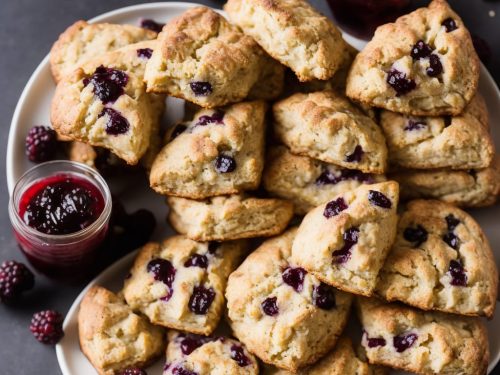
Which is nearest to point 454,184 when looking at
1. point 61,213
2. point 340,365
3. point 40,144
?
point 340,365

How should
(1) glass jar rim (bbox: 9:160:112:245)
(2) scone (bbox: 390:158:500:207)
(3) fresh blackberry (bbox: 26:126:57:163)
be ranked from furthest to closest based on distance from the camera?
1. (3) fresh blackberry (bbox: 26:126:57:163)
2. (2) scone (bbox: 390:158:500:207)
3. (1) glass jar rim (bbox: 9:160:112:245)

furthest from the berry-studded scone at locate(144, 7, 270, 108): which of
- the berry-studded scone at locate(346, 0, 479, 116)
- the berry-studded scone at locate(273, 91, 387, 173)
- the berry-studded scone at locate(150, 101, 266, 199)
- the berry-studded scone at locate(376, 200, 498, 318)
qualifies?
the berry-studded scone at locate(376, 200, 498, 318)

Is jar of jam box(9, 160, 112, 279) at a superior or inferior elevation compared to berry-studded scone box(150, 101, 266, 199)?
inferior

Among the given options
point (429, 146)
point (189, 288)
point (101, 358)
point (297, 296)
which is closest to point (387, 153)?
point (429, 146)

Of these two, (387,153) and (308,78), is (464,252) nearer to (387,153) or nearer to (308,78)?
(387,153)

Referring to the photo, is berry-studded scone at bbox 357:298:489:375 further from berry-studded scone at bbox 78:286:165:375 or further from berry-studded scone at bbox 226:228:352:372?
berry-studded scone at bbox 78:286:165:375

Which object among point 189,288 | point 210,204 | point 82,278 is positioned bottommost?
point 82,278

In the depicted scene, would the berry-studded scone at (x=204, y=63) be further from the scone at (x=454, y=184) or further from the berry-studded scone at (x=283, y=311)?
the scone at (x=454, y=184)
